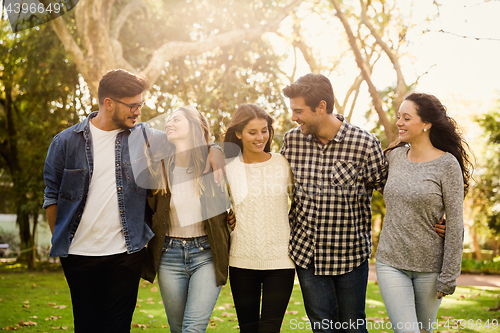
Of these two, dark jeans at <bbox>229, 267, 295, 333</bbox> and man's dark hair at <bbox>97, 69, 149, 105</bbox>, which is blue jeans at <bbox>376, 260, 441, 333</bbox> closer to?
dark jeans at <bbox>229, 267, 295, 333</bbox>

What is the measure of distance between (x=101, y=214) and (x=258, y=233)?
115cm

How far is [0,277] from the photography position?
442 inches

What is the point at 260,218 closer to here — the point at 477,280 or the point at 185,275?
the point at 185,275

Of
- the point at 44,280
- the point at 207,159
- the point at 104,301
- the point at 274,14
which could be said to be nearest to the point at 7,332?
the point at 104,301

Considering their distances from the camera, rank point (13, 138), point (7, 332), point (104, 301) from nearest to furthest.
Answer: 1. point (104, 301)
2. point (7, 332)
3. point (13, 138)

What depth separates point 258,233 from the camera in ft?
10.1

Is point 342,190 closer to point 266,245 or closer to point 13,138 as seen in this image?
point 266,245

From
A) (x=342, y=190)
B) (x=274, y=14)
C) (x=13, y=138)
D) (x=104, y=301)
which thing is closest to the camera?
(x=104, y=301)

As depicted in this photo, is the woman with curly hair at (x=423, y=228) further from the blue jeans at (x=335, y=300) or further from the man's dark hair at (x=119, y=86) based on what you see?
the man's dark hair at (x=119, y=86)

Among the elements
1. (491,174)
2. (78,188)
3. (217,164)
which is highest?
(217,164)

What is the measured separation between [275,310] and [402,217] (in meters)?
1.15

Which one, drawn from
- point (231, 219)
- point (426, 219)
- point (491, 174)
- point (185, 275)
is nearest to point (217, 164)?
Result: point (231, 219)

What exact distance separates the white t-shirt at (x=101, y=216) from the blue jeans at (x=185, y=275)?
36 centimetres

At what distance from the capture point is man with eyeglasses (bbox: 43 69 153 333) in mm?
2854
